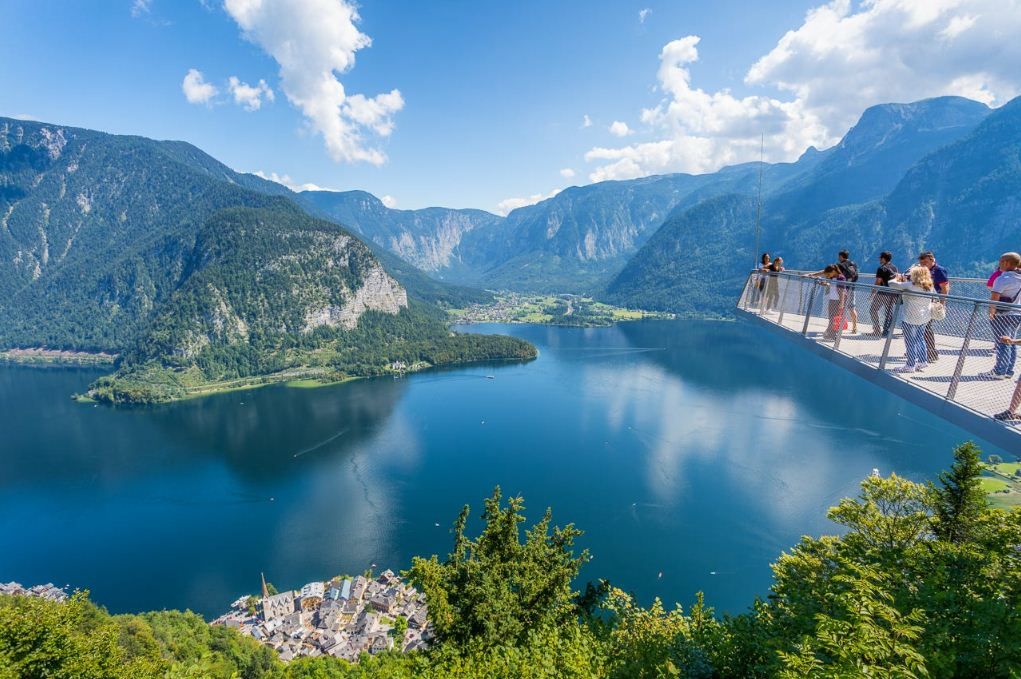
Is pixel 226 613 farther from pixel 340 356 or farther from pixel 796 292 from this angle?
pixel 340 356

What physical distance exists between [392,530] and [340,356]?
94.8 m

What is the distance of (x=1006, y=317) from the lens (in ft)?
19.8

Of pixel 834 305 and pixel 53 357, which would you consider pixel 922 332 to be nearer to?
pixel 834 305

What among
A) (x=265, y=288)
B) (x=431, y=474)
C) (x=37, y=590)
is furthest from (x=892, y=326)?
(x=265, y=288)

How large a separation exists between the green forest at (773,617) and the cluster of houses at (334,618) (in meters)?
11.0

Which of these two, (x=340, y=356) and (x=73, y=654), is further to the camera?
(x=340, y=356)

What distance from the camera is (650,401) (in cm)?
7600


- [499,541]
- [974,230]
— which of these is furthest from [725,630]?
[974,230]

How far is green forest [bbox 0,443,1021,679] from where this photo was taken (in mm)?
5461

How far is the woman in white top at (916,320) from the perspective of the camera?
7180 mm

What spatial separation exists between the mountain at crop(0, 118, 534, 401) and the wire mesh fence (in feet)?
360

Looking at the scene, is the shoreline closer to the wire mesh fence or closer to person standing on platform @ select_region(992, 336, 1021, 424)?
the wire mesh fence

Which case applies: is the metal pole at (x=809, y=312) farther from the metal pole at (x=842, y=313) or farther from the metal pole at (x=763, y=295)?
the metal pole at (x=763, y=295)

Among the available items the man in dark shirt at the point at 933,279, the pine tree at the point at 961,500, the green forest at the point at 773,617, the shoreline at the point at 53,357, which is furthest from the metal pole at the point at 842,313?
the shoreline at the point at 53,357
